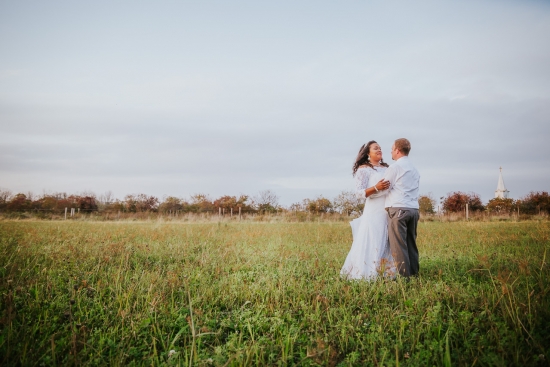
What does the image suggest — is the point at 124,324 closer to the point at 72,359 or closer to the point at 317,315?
the point at 72,359

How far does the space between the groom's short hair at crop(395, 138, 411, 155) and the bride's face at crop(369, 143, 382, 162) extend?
55 cm

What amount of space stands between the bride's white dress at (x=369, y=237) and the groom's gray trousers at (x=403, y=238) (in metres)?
0.22

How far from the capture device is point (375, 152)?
596 centimetres

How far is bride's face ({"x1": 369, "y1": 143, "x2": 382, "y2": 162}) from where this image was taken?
5.96 meters

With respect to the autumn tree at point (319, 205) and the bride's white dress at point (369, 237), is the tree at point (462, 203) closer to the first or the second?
the autumn tree at point (319, 205)

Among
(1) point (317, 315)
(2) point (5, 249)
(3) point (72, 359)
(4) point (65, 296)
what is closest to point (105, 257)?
(4) point (65, 296)

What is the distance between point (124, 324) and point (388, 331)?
307cm

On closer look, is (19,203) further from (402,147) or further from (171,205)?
(402,147)

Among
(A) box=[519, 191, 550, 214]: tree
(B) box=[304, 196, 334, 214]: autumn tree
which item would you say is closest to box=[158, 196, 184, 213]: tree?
(B) box=[304, 196, 334, 214]: autumn tree

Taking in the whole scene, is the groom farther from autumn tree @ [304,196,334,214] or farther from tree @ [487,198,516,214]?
tree @ [487,198,516,214]

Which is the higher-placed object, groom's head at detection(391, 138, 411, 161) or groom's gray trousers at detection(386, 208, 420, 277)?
groom's head at detection(391, 138, 411, 161)

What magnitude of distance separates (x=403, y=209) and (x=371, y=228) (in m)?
0.71

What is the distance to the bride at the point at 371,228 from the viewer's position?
17.8ft

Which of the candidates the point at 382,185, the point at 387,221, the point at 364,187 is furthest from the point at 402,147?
the point at 387,221
